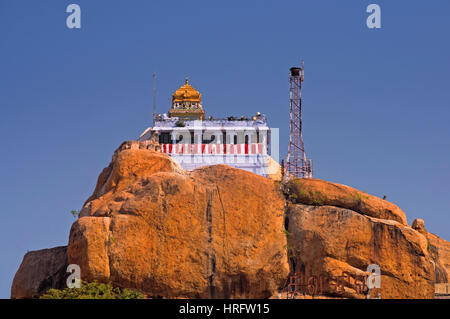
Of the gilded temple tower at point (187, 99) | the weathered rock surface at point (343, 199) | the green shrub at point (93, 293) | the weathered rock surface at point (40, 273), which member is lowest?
the green shrub at point (93, 293)

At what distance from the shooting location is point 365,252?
63938 mm

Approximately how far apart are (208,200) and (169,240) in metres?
4.17

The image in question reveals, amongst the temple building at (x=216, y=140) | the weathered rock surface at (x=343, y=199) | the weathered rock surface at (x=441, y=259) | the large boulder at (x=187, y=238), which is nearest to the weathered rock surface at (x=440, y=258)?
the weathered rock surface at (x=441, y=259)

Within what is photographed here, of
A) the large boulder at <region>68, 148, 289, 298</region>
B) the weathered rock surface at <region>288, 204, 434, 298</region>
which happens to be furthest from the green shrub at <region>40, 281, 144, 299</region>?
the weathered rock surface at <region>288, 204, 434, 298</region>

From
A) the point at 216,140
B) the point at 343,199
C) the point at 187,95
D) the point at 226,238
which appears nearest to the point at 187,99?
the point at 187,95

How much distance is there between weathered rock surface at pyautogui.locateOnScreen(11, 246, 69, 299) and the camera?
2549 inches

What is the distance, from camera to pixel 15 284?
66125 mm

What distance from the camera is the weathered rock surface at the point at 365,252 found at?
208 feet

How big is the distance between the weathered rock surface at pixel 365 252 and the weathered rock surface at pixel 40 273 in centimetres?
1701

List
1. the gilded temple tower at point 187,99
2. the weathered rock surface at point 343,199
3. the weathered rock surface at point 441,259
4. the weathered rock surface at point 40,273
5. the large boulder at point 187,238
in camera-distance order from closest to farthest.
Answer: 1. the large boulder at point 187,238
2. the weathered rock surface at point 40,273
3. the weathered rock surface at point 343,199
4. the weathered rock surface at point 441,259
5. the gilded temple tower at point 187,99

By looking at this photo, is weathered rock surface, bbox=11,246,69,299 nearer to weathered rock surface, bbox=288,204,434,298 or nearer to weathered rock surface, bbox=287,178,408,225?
weathered rock surface, bbox=288,204,434,298

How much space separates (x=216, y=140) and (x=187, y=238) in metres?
26.4

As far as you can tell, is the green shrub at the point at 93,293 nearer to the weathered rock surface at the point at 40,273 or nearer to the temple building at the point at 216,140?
the weathered rock surface at the point at 40,273
